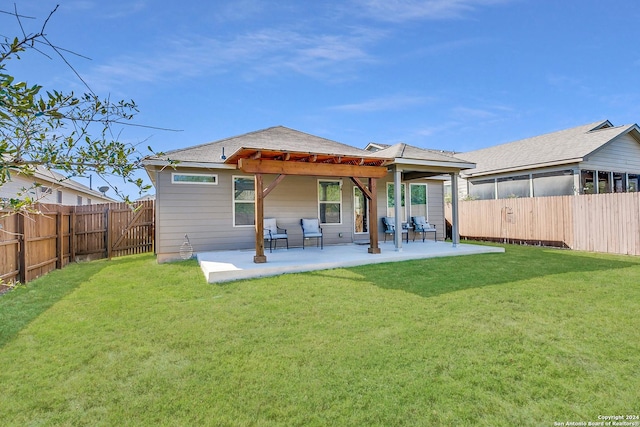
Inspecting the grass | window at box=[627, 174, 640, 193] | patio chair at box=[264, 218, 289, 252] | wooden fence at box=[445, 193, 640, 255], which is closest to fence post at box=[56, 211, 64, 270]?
the grass

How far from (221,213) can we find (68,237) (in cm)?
441

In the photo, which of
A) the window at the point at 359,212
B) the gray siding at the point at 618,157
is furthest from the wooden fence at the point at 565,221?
the window at the point at 359,212

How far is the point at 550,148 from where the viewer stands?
535 inches

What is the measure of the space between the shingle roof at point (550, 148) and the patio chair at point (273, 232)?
35.1ft

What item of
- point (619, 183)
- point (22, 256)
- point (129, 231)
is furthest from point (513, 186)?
point (22, 256)

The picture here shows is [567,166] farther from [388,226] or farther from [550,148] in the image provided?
[388,226]

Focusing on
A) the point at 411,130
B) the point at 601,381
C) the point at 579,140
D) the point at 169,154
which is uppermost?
the point at 411,130

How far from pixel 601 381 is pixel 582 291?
291 centimetres

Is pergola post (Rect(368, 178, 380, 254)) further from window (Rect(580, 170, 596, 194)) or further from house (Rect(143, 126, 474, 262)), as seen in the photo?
window (Rect(580, 170, 596, 194))

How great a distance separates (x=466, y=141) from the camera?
25297 mm

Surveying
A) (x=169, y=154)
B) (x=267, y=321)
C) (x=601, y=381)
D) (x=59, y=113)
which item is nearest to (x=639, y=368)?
(x=601, y=381)

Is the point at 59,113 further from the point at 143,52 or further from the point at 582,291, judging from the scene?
the point at 582,291

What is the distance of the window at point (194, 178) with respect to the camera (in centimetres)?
808

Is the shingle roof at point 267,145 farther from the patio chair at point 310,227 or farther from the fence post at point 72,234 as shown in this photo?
the fence post at point 72,234
